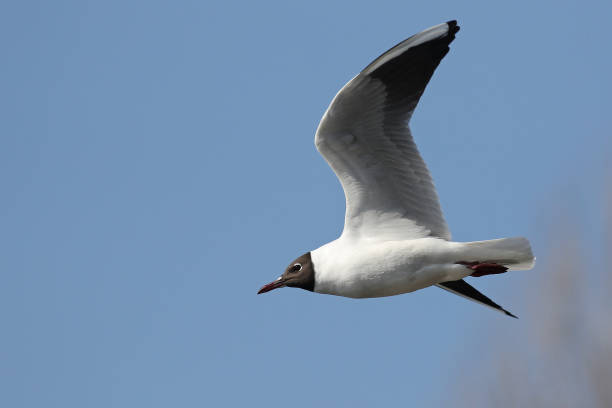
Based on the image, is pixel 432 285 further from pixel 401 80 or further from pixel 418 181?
pixel 401 80

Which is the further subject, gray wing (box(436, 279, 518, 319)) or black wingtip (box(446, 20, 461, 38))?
gray wing (box(436, 279, 518, 319))

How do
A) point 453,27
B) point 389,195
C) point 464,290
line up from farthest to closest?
point 464,290 → point 389,195 → point 453,27

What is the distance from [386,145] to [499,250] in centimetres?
123

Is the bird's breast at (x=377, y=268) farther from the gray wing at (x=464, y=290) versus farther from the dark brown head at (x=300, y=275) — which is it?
the gray wing at (x=464, y=290)

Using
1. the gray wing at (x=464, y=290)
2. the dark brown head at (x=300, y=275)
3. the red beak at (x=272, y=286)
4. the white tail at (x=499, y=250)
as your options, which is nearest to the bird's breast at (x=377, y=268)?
the dark brown head at (x=300, y=275)

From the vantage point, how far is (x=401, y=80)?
11.9 m

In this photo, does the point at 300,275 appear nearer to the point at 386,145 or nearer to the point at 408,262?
the point at 408,262

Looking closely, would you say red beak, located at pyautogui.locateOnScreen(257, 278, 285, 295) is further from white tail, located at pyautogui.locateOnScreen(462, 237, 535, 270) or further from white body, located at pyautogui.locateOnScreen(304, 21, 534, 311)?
white tail, located at pyautogui.locateOnScreen(462, 237, 535, 270)

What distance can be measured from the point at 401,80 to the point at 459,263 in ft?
5.04

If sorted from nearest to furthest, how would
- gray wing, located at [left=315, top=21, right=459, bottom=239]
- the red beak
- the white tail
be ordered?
gray wing, located at [left=315, top=21, right=459, bottom=239]
the white tail
the red beak

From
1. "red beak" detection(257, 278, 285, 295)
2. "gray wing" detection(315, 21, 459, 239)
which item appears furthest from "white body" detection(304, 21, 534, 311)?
"red beak" detection(257, 278, 285, 295)

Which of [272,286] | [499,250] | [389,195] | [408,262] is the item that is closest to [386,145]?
[389,195]

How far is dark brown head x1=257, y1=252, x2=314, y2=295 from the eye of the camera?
40.3ft

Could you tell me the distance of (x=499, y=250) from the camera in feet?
39.3
